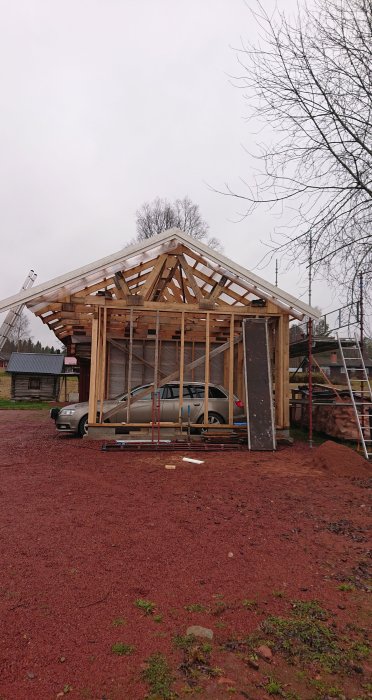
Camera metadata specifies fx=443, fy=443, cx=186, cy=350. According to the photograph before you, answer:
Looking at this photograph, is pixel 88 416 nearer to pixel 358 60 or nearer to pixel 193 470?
pixel 193 470

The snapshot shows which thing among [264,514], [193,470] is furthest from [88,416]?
[264,514]

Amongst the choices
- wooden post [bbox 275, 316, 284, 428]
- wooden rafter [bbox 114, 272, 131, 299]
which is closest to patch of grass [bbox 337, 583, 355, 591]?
wooden post [bbox 275, 316, 284, 428]

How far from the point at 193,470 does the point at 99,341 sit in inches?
190

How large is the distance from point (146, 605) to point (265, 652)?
0.86m

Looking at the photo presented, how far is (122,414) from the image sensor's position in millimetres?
11281

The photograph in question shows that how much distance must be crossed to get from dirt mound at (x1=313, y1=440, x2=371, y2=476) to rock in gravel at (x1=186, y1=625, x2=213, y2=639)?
543 cm

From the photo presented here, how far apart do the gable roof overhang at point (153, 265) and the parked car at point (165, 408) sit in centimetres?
250

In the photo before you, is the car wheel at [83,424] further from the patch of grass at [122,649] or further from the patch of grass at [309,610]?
the patch of grass at [122,649]

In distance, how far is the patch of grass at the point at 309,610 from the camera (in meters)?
2.95

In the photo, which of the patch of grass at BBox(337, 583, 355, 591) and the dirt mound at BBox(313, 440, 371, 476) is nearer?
the patch of grass at BBox(337, 583, 355, 591)

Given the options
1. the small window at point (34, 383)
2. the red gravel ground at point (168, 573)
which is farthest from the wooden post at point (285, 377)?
the small window at point (34, 383)

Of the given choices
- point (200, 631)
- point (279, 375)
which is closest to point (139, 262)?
point (279, 375)

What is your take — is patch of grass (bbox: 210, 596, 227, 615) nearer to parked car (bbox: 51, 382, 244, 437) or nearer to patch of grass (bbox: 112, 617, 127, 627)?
patch of grass (bbox: 112, 617, 127, 627)

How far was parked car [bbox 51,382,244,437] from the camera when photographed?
11352 mm
